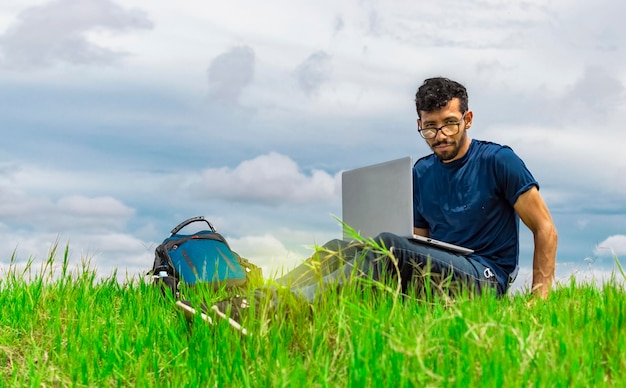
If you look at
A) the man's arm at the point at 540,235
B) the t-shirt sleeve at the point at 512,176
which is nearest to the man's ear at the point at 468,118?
the t-shirt sleeve at the point at 512,176

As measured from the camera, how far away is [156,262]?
7.59m

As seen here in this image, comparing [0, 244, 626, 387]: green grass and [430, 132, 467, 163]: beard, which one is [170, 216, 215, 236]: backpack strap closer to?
[0, 244, 626, 387]: green grass

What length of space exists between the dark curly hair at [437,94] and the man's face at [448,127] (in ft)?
0.15

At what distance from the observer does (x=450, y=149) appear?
6.80 meters

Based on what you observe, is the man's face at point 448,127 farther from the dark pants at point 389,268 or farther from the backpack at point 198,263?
the backpack at point 198,263

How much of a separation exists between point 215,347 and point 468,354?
5.61 feet

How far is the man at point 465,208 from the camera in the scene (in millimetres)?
5793

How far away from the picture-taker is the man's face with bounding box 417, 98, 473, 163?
6.74m

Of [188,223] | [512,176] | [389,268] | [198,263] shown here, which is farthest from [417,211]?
[188,223]

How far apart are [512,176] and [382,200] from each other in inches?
45.0

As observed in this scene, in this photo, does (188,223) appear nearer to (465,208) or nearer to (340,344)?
(465,208)

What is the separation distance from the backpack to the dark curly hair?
2286mm

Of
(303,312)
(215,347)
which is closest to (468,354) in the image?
(303,312)

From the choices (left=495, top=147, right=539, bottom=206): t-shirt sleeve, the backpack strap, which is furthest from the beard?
the backpack strap
